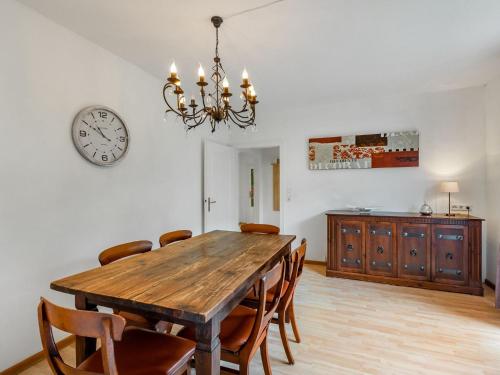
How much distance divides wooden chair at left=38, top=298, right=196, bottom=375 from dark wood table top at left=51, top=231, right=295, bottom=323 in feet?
0.61

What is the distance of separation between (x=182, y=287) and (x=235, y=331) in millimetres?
461

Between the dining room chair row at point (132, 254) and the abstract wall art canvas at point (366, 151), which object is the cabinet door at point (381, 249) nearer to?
the abstract wall art canvas at point (366, 151)

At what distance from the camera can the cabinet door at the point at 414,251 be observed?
3143 mm

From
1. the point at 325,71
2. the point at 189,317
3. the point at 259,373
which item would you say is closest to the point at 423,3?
the point at 325,71

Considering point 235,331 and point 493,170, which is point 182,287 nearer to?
point 235,331

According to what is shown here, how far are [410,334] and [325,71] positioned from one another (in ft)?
8.96

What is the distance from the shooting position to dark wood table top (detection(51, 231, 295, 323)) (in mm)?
1072

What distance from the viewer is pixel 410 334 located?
218cm

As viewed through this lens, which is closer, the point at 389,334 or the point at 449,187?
the point at 389,334

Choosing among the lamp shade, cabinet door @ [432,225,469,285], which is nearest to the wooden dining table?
cabinet door @ [432,225,469,285]

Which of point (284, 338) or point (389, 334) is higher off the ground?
point (284, 338)

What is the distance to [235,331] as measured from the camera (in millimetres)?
1451

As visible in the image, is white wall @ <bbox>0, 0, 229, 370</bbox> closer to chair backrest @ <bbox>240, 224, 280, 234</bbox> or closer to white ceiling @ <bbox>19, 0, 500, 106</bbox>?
white ceiling @ <bbox>19, 0, 500, 106</bbox>

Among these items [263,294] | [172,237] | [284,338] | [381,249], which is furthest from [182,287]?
[381,249]
